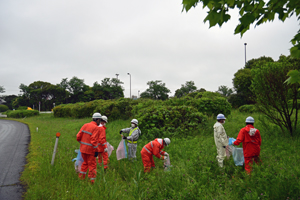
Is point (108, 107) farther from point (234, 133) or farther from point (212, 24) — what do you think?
point (212, 24)

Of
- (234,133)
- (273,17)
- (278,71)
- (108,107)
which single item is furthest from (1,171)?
(108,107)

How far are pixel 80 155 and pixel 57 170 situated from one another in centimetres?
69

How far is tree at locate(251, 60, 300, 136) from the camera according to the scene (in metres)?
8.34

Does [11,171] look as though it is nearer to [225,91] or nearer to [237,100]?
[237,100]

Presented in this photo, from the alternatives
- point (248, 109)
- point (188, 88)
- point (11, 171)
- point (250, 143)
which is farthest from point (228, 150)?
point (188, 88)

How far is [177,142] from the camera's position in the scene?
30.1 feet

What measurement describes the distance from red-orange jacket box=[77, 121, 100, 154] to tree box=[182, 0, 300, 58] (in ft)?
12.7

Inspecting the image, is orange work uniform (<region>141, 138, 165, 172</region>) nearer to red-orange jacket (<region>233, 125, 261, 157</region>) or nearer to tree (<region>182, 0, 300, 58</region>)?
red-orange jacket (<region>233, 125, 261, 157</region>)

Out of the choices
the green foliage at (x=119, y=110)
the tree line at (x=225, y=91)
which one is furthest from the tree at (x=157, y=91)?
the green foliage at (x=119, y=110)

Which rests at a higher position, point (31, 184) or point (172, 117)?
point (172, 117)

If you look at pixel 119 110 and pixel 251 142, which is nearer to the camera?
pixel 251 142

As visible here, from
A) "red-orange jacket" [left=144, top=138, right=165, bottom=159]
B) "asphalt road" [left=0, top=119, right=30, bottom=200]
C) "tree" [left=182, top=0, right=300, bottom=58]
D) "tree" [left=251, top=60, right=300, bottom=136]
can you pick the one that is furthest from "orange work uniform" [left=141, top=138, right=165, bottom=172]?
"tree" [left=251, top=60, right=300, bottom=136]

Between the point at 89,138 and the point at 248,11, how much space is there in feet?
14.2

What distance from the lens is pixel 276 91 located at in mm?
8438
